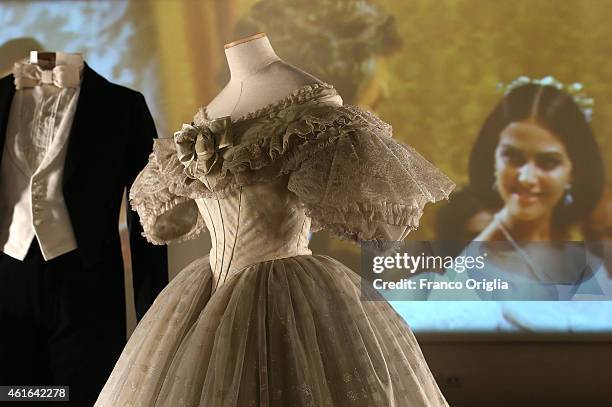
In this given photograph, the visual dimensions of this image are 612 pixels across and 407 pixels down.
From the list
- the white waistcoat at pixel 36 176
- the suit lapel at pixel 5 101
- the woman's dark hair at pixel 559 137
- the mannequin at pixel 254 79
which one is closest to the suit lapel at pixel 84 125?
the white waistcoat at pixel 36 176

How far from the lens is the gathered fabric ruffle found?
1237mm

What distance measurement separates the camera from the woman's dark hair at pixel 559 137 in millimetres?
2525

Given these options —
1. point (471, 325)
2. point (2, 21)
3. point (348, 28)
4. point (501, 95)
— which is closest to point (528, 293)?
point (471, 325)

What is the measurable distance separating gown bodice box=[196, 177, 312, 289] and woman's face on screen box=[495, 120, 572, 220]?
4.44ft

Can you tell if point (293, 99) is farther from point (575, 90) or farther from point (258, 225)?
point (575, 90)

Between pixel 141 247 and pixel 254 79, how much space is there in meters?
0.78

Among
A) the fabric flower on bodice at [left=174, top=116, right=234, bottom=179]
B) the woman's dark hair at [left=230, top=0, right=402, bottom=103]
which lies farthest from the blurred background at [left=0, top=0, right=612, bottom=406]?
the fabric flower on bodice at [left=174, top=116, right=234, bottom=179]

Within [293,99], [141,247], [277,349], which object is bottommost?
[277,349]

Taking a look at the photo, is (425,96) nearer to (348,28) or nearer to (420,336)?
(348,28)

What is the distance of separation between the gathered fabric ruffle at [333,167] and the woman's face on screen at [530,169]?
129cm

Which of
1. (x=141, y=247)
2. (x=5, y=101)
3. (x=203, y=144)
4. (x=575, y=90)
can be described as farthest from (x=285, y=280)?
(x=575, y=90)

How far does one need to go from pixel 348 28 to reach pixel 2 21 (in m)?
1.19

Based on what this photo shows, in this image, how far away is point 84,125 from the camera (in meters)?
1.98

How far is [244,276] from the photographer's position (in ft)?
4.31
